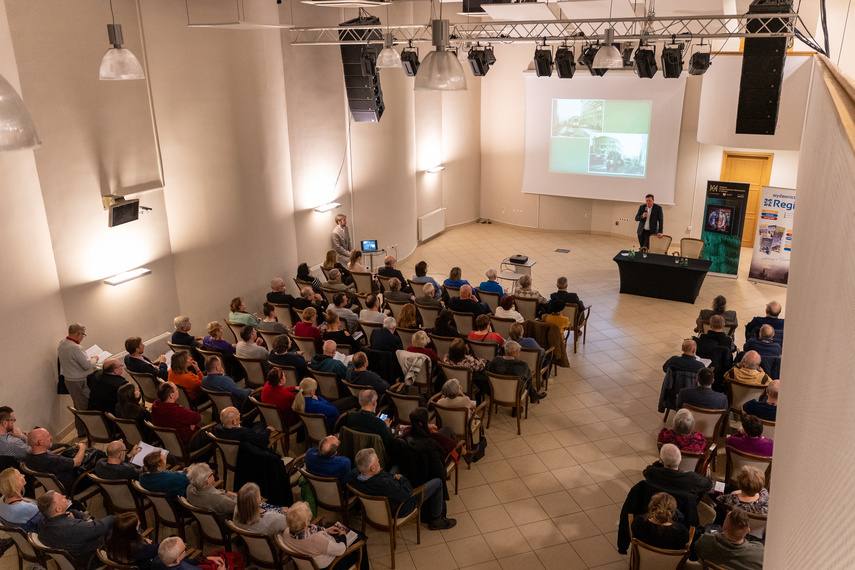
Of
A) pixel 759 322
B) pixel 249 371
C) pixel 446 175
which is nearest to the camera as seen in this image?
pixel 249 371

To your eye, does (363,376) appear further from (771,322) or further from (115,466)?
(771,322)

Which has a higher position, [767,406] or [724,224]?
[724,224]

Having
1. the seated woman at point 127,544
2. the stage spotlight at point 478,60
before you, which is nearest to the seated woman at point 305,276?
the stage spotlight at point 478,60

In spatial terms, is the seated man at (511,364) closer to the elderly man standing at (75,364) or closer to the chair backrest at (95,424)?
the chair backrest at (95,424)

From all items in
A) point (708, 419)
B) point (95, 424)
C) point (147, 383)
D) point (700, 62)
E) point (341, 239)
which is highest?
point (700, 62)

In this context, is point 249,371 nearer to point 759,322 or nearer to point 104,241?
point 104,241

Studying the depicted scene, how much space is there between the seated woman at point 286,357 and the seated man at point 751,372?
14.9 ft

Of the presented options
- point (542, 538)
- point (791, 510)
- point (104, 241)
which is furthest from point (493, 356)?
point (791, 510)

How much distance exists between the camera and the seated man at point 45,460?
5.48 metres

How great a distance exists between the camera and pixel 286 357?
23.9ft

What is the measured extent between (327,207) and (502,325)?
4703mm

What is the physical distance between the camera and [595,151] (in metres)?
14.9

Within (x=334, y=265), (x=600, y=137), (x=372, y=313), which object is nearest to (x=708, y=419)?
(x=372, y=313)

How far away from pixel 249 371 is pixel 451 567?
10.7 ft
